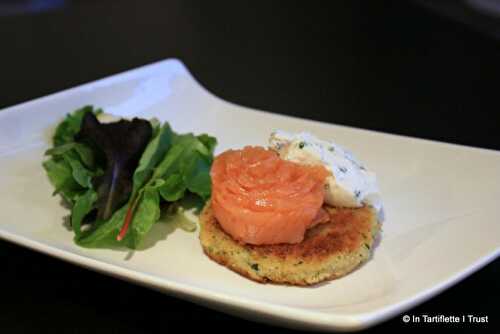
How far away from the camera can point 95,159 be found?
2.66 m

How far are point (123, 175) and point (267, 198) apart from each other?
79cm

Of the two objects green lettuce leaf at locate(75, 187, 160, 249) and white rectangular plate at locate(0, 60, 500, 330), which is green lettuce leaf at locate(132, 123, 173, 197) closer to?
green lettuce leaf at locate(75, 187, 160, 249)

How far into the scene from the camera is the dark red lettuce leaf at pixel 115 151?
7.99ft

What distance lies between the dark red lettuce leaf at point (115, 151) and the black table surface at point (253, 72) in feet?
1.20

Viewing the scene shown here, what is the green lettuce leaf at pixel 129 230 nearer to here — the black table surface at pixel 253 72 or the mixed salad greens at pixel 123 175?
the mixed salad greens at pixel 123 175

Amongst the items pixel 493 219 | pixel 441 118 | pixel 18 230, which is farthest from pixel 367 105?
pixel 18 230

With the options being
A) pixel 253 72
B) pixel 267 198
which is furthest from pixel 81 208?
pixel 253 72

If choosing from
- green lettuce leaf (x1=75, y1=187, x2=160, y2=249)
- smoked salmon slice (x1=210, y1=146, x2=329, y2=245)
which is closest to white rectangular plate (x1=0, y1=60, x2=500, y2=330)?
green lettuce leaf (x1=75, y1=187, x2=160, y2=249)

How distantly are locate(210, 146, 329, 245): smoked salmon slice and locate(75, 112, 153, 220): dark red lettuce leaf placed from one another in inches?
19.5

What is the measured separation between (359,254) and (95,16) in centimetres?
489

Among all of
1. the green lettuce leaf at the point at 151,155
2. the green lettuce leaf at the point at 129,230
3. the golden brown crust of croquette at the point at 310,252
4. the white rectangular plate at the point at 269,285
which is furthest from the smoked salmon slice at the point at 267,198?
the green lettuce leaf at the point at 151,155

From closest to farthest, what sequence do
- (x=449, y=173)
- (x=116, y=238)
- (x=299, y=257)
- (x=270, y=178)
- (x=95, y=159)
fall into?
(x=299, y=257) < (x=270, y=178) < (x=116, y=238) < (x=449, y=173) < (x=95, y=159)

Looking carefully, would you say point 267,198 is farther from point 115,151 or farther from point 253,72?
point 253,72

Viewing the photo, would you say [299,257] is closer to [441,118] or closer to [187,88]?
[187,88]
